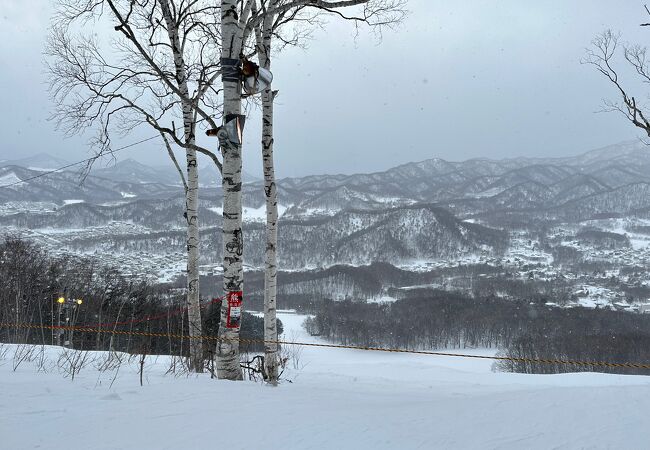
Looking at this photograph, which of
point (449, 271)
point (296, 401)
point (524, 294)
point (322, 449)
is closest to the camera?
point (322, 449)

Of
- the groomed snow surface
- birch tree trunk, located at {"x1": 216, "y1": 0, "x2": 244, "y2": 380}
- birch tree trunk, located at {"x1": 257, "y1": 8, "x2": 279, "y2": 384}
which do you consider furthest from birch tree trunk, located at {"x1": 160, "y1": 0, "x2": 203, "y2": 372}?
the groomed snow surface

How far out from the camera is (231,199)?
503 centimetres

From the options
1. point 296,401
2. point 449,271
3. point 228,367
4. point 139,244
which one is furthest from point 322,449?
point 139,244

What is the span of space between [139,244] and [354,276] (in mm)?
77961

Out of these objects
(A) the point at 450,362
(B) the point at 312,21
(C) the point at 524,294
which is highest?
(B) the point at 312,21

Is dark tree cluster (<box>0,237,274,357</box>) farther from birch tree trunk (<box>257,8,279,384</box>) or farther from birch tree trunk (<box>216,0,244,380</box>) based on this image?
birch tree trunk (<box>216,0,244,380</box>)

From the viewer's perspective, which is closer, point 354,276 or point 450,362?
point 450,362

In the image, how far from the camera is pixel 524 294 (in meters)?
106

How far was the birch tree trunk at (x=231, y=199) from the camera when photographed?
4840mm

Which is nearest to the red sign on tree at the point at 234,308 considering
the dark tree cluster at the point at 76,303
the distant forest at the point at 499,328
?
the dark tree cluster at the point at 76,303

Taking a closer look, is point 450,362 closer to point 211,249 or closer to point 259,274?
point 259,274

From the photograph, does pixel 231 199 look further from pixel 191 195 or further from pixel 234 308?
pixel 191 195

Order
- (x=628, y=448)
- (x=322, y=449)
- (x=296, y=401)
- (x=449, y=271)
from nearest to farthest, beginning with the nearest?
(x=322, y=449), (x=628, y=448), (x=296, y=401), (x=449, y=271)

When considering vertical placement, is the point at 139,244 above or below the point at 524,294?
above
